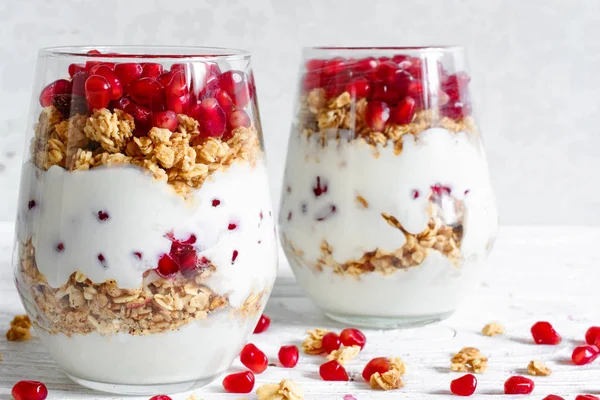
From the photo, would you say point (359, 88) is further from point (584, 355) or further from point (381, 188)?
point (584, 355)

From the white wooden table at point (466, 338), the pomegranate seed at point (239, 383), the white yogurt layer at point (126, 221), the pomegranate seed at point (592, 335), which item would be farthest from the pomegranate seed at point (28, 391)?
the pomegranate seed at point (592, 335)

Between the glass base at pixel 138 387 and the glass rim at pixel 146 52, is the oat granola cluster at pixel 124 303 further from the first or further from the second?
the glass rim at pixel 146 52

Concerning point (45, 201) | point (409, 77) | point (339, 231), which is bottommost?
point (339, 231)

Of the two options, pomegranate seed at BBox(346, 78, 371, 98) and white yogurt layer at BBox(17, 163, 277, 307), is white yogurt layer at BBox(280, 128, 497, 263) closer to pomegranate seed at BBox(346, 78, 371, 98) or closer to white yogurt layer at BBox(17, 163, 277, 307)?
pomegranate seed at BBox(346, 78, 371, 98)

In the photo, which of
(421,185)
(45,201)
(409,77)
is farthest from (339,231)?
(45,201)

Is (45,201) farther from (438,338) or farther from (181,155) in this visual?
(438,338)

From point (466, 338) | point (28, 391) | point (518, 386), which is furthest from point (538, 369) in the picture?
point (28, 391)
